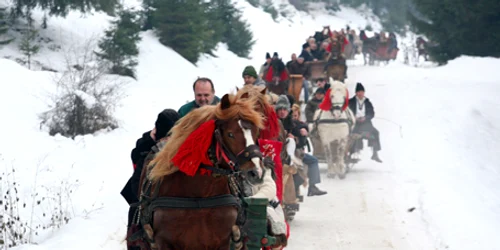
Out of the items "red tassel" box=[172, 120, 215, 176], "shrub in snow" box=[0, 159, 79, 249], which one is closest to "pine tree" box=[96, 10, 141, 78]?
"shrub in snow" box=[0, 159, 79, 249]

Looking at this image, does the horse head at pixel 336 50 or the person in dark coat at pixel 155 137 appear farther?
the horse head at pixel 336 50

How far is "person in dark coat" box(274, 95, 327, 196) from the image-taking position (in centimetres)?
1055

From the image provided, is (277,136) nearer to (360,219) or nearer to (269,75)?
(360,219)

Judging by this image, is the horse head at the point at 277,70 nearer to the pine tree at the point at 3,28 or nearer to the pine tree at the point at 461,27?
the pine tree at the point at 3,28

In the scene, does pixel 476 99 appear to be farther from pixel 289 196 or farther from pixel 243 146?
pixel 243 146

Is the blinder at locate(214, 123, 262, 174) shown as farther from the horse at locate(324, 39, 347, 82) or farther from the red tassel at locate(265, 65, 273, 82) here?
the horse at locate(324, 39, 347, 82)

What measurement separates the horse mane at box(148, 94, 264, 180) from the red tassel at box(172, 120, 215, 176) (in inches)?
3.0

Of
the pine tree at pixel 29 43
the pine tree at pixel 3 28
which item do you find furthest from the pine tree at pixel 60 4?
the pine tree at pixel 3 28

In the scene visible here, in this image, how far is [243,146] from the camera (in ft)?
16.3

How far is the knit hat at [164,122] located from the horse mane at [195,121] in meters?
0.72

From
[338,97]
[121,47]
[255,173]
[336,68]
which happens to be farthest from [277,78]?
[255,173]

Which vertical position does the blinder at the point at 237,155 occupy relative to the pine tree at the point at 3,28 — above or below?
below

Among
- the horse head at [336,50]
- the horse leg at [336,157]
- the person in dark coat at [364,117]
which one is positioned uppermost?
the horse head at [336,50]

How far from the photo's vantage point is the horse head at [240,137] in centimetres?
489
